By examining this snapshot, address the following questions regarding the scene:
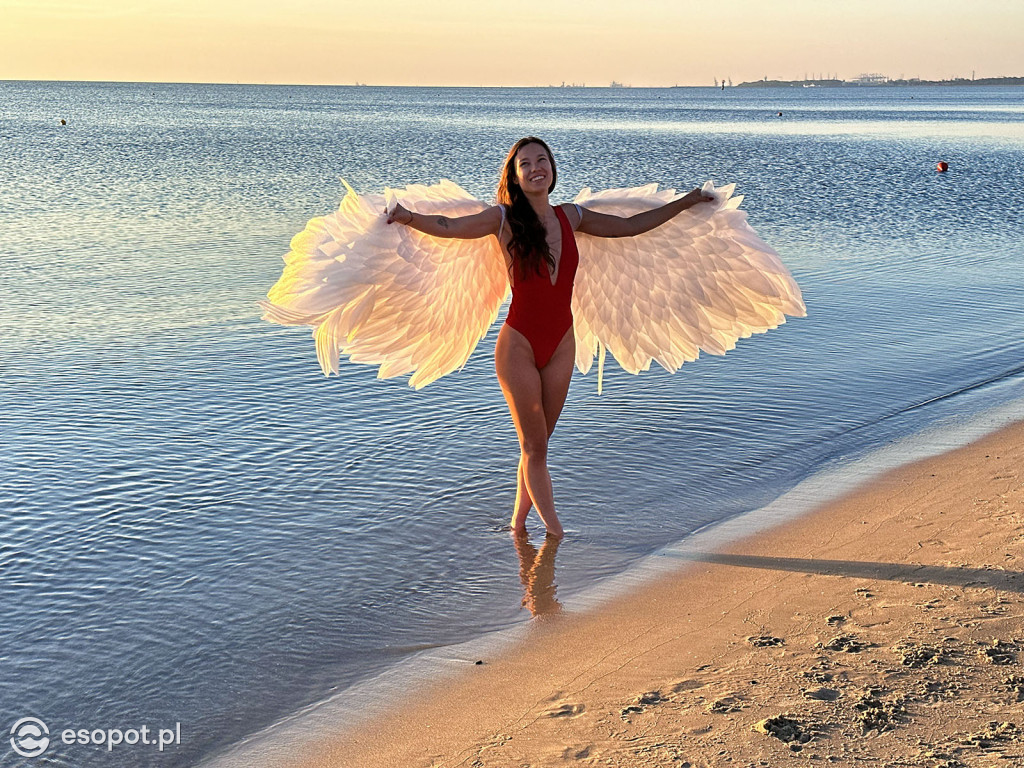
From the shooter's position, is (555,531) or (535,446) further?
(555,531)

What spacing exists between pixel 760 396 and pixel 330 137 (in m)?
51.5

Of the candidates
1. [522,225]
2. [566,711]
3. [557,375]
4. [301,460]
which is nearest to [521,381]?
[557,375]

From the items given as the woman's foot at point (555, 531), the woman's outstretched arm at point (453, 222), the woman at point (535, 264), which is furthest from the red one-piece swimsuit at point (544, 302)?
the woman's foot at point (555, 531)

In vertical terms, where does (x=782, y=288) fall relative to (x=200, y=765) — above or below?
above

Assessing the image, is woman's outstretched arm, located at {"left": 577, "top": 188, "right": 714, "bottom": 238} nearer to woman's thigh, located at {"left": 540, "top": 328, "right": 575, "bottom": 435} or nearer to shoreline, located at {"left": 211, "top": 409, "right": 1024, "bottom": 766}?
woman's thigh, located at {"left": 540, "top": 328, "right": 575, "bottom": 435}

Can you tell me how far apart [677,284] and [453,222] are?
1.60 meters

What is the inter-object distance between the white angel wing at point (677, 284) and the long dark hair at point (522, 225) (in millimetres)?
575

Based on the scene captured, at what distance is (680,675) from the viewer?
4477 mm

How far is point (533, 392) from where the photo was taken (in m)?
5.68

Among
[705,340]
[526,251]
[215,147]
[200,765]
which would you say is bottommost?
[200,765]

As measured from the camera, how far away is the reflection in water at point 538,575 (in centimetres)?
550

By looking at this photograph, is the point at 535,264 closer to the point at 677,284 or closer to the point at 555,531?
the point at 677,284

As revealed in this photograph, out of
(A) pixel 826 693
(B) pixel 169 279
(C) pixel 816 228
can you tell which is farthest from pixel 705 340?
(C) pixel 816 228

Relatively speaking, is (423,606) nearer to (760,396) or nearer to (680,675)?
(680,675)
